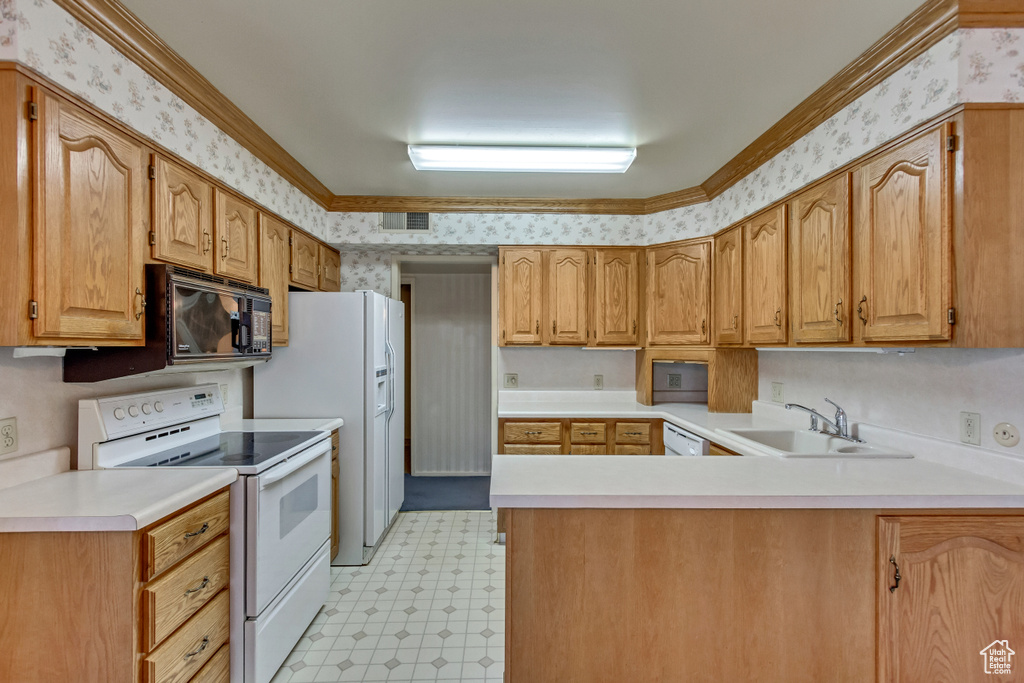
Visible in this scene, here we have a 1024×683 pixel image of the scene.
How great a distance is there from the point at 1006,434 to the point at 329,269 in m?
3.77

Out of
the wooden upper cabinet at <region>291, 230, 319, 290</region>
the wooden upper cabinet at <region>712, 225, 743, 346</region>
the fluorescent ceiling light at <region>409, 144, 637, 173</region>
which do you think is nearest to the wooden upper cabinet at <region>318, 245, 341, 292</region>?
the wooden upper cabinet at <region>291, 230, 319, 290</region>

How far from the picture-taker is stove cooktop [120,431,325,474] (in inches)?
72.4

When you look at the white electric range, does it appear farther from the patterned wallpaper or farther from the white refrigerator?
the patterned wallpaper

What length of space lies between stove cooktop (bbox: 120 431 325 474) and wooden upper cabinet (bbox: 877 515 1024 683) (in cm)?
214

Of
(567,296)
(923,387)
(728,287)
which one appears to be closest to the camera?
(923,387)

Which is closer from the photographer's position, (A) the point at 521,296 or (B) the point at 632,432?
(B) the point at 632,432

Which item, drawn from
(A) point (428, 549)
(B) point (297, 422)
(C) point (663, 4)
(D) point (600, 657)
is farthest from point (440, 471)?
(C) point (663, 4)

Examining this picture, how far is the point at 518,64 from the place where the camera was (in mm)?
1847

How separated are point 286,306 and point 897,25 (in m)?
3.05

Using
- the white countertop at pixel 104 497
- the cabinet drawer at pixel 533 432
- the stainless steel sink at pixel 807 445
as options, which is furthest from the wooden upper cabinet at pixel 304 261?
the stainless steel sink at pixel 807 445

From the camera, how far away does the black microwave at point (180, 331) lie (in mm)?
1708

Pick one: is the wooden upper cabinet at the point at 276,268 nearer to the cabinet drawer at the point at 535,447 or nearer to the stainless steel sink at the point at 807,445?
the cabinet drawer at the point at 535,447

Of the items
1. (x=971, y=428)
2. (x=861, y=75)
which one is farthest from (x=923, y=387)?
(x=861, y=75)

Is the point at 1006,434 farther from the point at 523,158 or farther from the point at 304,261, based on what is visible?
the point at 304,261
